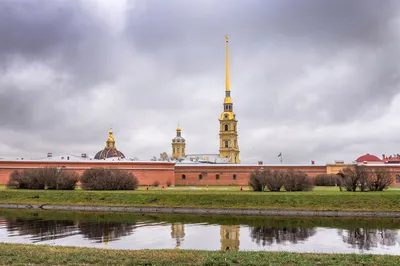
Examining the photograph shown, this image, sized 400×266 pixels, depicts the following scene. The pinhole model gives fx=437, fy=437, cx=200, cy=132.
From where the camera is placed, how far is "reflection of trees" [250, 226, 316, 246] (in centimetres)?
1912

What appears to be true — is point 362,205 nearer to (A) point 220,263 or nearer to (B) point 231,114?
(A) point 220,263

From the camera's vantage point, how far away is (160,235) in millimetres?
20484

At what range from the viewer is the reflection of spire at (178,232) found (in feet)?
62.4

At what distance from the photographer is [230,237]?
65.6ft

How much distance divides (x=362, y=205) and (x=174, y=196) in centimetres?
1378

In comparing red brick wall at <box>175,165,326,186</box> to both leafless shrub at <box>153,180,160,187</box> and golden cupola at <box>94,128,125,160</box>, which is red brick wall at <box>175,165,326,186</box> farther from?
golden cupola at <box>94,128,125,160</box>

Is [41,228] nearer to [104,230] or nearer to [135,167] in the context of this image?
[104,230]

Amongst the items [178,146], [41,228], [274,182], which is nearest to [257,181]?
[274,182]

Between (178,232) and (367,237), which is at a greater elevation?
(178,232)

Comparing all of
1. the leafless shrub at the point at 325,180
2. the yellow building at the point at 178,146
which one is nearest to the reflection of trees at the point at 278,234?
the leafless shrub at the point at 325,180

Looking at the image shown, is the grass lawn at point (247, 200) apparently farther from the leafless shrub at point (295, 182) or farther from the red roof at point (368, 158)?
the red roof at point (368, 158)

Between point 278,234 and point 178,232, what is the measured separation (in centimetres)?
487

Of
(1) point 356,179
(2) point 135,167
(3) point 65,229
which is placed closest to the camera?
(3) point 65,229

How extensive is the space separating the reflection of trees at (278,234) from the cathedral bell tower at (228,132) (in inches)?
3159
